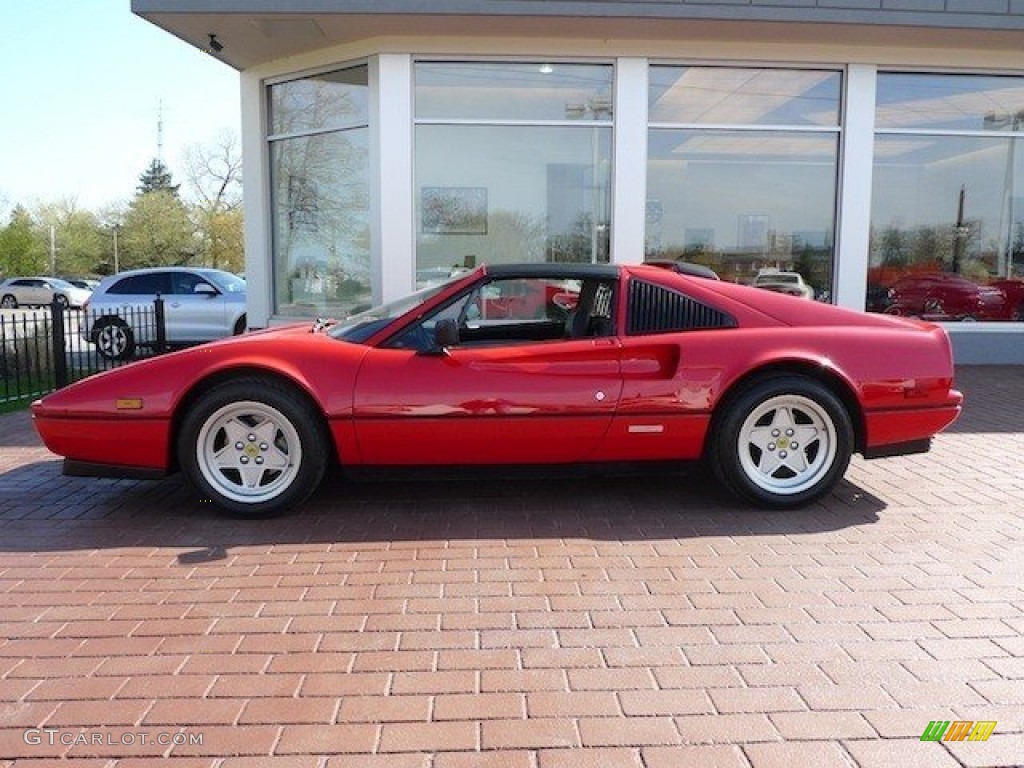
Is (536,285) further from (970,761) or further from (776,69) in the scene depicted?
(776,69)

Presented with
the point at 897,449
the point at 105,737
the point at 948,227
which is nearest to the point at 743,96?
the point at 948,227

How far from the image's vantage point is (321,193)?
11188 mm

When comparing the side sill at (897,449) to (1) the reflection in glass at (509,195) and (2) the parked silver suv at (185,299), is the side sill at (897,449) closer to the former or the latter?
(1) the reflection in glass at (509,195)

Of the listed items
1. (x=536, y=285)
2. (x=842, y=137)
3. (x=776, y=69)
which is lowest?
(x=536, y=285)

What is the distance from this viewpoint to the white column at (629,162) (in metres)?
10.0

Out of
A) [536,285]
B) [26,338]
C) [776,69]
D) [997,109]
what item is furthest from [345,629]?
[997,109]

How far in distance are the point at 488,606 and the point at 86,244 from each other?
6520cm

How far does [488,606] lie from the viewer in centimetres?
343

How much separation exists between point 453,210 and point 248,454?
6.50 m

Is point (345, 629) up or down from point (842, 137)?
down

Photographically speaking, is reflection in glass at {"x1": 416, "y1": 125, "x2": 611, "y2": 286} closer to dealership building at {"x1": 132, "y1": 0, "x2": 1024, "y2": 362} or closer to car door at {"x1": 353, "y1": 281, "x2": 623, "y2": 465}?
dealership building at {"x1": 132, "y1": 0, "x2": 1024, "y2": 362}

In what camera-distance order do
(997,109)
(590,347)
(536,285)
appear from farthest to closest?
(997,109) → (536,285) → (590,347)

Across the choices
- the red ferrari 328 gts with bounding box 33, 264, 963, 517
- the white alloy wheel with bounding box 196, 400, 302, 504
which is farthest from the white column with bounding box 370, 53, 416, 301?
the white alloy wheel with bounding box 196, 400, 302, 504

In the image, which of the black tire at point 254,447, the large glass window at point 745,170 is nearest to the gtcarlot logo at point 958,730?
the black tire at point 254,447
